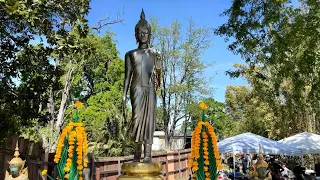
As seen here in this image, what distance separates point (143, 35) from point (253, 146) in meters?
8.57

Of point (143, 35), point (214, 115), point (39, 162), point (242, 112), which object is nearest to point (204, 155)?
point (143, 35)

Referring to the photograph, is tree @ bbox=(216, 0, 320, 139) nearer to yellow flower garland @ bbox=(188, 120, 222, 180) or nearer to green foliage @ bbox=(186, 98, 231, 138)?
yellow flower garland @ bbox=(188, 120, 222, 180)

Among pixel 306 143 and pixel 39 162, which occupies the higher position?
pixel 306 143

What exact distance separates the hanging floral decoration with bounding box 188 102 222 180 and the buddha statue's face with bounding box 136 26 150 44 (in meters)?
1.23

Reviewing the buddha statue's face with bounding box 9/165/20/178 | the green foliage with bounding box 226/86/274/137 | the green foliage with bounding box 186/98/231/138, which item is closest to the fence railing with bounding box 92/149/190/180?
the buddha statue's face with bounding box 9/165/20/178

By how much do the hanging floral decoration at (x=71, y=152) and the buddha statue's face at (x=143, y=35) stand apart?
61.3 inches

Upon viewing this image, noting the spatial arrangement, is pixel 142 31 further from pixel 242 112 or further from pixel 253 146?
pixel 242 112

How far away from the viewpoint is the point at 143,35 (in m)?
4.83

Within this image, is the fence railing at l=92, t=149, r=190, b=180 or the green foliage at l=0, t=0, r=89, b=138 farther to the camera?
the fence railing at l=92, t=149, r=190, b=180

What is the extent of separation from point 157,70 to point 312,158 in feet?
49.1

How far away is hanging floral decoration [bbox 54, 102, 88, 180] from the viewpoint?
4.83 m

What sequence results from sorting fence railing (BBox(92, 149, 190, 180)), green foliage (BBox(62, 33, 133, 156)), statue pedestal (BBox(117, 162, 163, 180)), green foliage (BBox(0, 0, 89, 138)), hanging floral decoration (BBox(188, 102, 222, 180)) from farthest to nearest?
green foliage (BBox(62, 33, 133, 156)) < fence railing (BBox(92, 149, 190, 180)) < green foliage (BBox(0, 0, 89, 138)) < hanging floral decoration (BBox(188, 102, 222, 180)) < statue pedestal (BBox(117, 162, 163, 180))

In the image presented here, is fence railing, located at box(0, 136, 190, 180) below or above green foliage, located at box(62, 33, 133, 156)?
below

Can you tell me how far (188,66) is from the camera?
29656mm
